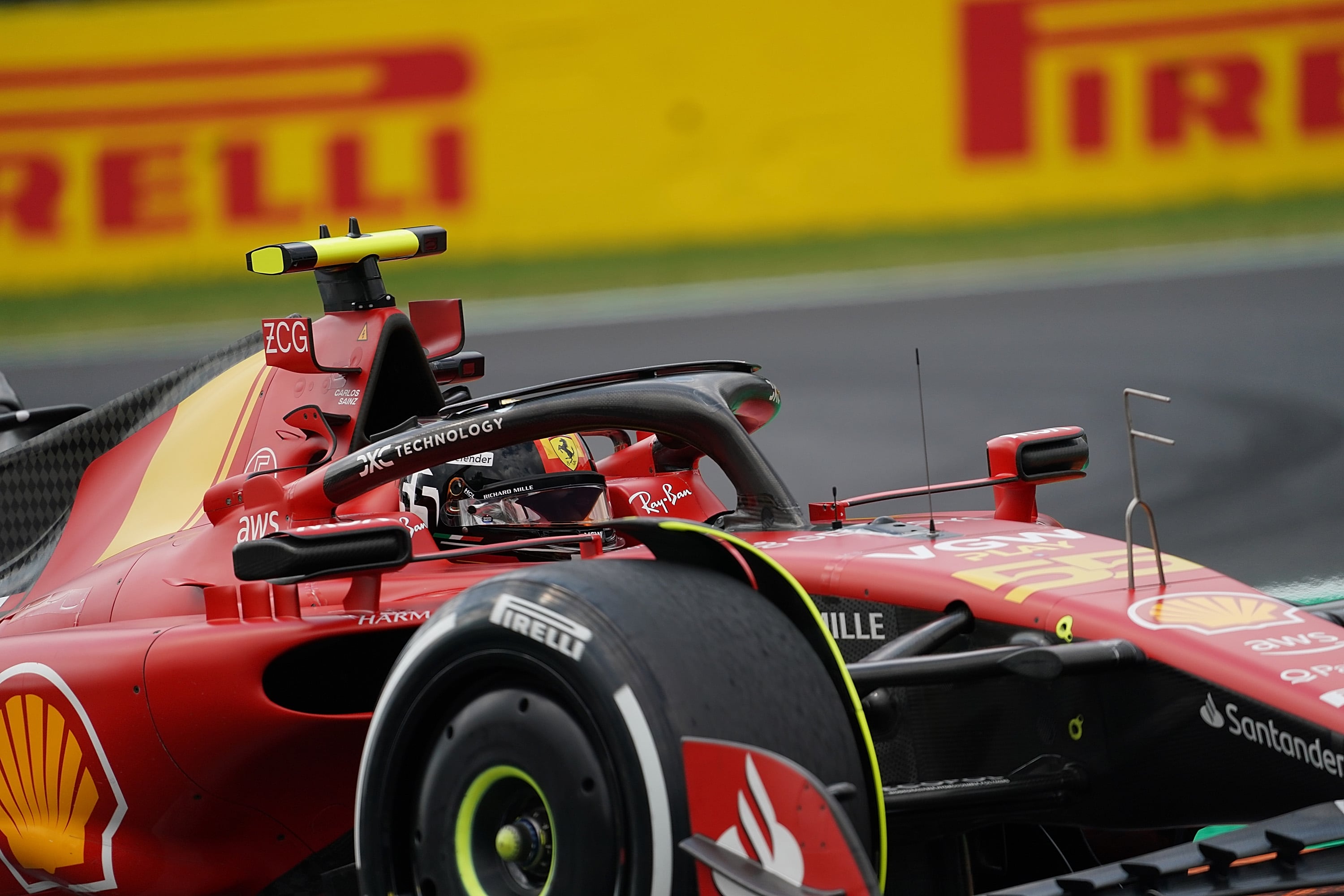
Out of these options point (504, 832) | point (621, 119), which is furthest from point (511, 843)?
point (621, 119)

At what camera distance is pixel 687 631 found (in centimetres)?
252

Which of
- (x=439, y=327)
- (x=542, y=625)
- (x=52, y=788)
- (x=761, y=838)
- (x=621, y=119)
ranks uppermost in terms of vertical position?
(x=621, y=119)

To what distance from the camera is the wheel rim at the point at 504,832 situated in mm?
2582

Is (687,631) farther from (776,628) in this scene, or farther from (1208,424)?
(1208,424)

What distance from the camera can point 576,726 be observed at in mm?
2512

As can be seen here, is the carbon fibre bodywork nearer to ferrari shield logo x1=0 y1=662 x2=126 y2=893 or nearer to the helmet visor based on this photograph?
ferrari shield logo x1=0 y1=662 x2=126 y2=893

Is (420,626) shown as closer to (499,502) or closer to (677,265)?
(499,502)

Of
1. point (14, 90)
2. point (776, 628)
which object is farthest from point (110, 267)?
point (776, 628)

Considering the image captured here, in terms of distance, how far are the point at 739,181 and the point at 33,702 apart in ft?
22.1

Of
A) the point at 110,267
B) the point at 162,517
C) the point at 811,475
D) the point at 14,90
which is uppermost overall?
the point at 14,90

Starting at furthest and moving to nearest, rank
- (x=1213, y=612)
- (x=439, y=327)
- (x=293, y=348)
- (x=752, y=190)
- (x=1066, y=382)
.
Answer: (x=752, y=190) < (x=1066, y=382) < (x=439, y=327) < (x=293, y=348) < (x=1213, y=612)

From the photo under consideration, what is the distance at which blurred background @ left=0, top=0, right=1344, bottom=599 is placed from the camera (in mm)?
9242

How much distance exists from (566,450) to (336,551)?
1304mm

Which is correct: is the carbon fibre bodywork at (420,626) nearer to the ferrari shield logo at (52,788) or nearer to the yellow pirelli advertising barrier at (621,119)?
the ferrari shield logo at (52,788)
